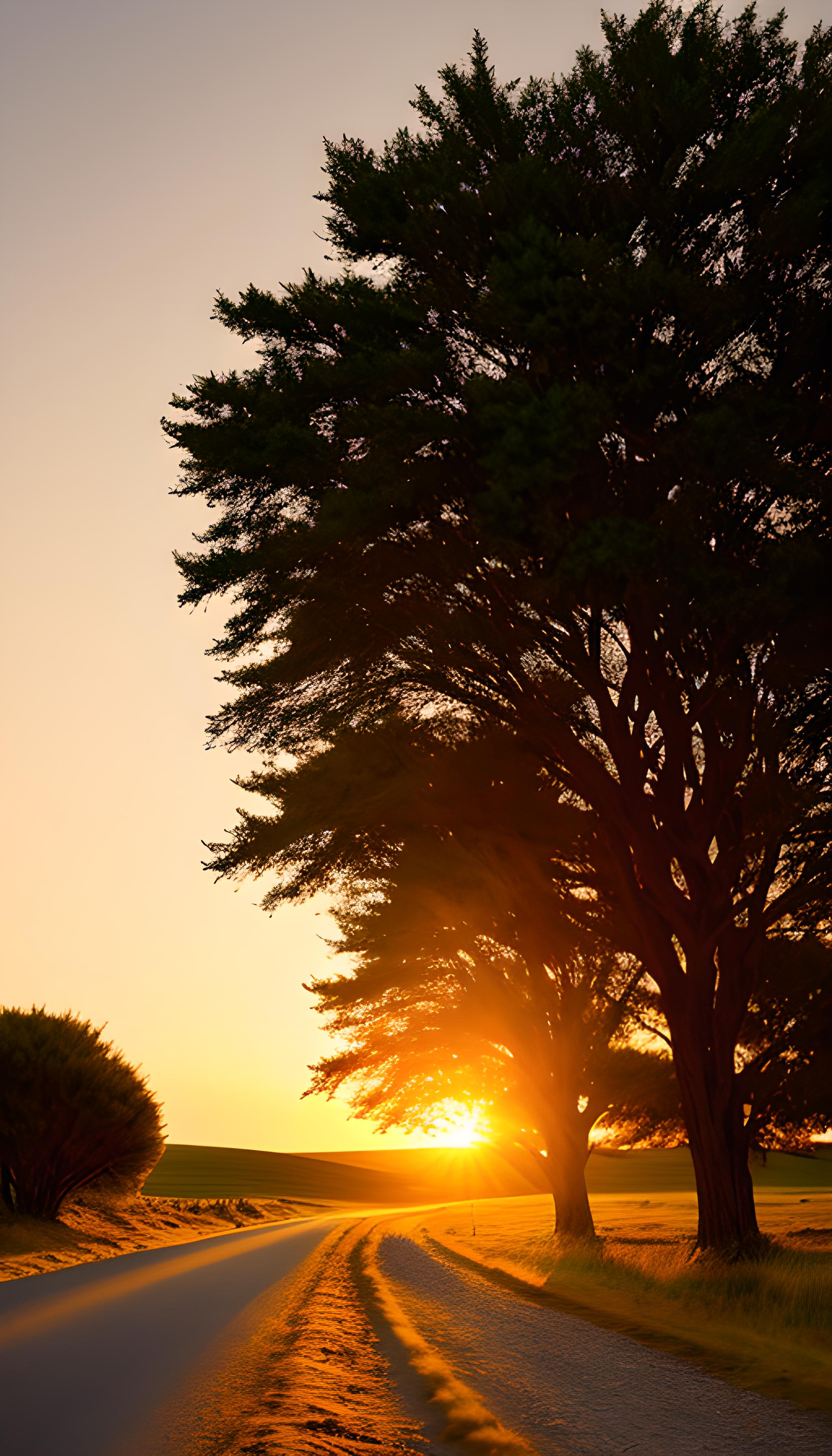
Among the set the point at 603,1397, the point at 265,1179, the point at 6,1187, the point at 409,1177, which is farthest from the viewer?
the point at 409,1177

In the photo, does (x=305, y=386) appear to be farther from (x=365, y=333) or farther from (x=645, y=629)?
(x=645, y=629)

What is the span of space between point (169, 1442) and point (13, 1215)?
73.4 feet

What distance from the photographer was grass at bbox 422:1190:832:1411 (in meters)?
6.79

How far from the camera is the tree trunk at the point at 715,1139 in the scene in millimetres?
12102

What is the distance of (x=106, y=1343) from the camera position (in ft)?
24.6

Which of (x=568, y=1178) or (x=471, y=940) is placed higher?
(x=471, y=940)

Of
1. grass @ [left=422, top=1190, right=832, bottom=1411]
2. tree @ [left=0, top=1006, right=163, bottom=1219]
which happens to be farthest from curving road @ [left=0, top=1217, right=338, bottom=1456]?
tree @ [left=0, top=1006, right=163, bottom=1219]

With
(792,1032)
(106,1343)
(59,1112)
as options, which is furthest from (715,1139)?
(59,1112)

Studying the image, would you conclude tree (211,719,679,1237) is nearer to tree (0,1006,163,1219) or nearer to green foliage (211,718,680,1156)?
green foliage (211,718,680,1156)

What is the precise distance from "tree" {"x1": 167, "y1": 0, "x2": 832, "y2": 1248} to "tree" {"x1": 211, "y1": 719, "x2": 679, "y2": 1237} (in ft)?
4.01

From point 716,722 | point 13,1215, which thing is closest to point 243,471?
point 716,722

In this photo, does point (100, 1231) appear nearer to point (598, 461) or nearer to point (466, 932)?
point (466, 932)

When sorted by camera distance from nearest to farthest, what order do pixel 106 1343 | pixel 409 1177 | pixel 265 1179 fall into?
pixel 106 1343
pixel 265 1179
pixel 409 1177

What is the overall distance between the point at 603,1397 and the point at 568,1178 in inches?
730
